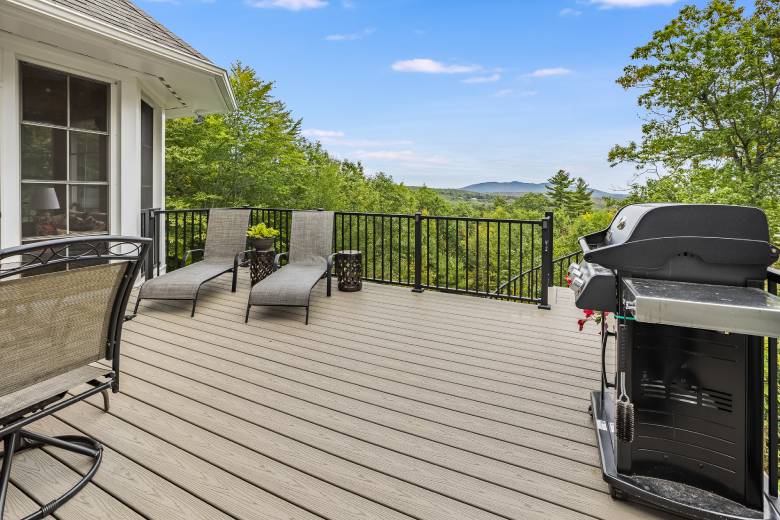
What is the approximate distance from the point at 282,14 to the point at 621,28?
11358 millimetres

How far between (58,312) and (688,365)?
7.74 feet

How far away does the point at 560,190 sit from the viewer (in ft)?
123

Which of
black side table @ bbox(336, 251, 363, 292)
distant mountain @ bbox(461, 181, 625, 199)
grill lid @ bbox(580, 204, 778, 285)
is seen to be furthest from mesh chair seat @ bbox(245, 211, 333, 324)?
distant mountain @ bbox(461, 181, 625, 199)

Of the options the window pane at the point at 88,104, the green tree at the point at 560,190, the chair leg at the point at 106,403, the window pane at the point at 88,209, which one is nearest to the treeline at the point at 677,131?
the window pane at the point at 88,104

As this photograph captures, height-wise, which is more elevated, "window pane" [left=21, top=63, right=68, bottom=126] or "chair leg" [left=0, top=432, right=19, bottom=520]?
"window pane" [left=21, top=63, right=68, bottom=126]

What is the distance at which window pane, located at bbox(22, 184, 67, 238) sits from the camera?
3.76m

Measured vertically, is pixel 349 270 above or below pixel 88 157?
below

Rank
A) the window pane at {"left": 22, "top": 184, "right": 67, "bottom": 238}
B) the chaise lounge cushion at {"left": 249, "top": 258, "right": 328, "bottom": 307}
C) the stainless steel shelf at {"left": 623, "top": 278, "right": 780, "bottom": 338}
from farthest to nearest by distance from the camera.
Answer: the chaise lounge cushion at {"left": 249, "top": 258, "right": 328, "bottom": 307}
the window pane at {"left": 22, "top": 184, "right": 67, "bottom": 238}
the stainless steel shelf at {"left": 623, "top": 278, "right": 780, "bottom": 338}

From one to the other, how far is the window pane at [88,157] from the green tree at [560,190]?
3706 cm

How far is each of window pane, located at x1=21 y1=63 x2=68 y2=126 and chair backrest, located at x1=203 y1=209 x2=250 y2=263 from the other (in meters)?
1.82

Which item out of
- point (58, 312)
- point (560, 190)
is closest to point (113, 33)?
point (58, 312)

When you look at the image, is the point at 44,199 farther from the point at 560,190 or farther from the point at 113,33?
the point at 560,190

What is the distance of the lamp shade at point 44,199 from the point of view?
12.5ft

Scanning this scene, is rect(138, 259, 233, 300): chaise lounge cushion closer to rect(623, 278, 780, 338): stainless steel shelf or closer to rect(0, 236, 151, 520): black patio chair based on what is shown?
rect(0, 236, 151, 520): black patio chair
